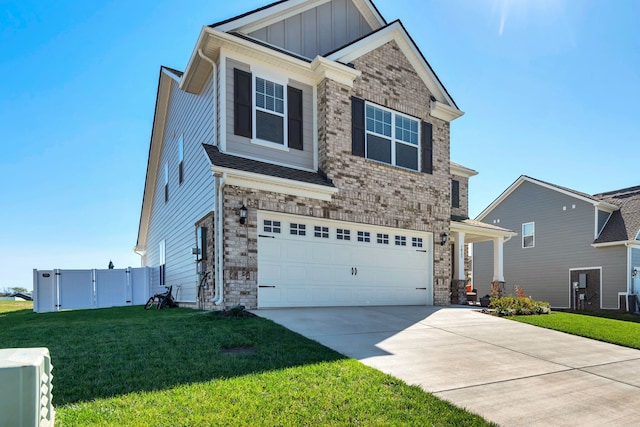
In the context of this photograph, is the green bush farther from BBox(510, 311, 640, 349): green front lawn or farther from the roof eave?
the roof eave

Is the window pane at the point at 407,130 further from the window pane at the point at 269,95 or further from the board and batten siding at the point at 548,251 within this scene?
the board and batten siding at the point at 548,251

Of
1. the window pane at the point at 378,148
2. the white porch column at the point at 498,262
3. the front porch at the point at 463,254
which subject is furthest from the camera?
the white porch column at the point at 498,262

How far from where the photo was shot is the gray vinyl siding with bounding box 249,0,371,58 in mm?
11209

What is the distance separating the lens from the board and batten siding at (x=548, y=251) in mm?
18984

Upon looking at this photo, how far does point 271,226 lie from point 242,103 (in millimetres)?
3082

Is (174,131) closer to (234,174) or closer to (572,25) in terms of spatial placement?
(234,174)

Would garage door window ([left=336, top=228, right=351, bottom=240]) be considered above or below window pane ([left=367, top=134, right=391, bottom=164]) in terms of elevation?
below

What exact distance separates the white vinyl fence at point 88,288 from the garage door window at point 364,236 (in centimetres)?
1152

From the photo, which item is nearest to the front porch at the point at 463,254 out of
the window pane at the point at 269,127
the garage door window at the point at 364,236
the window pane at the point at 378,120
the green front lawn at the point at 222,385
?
the garage door window at the point at 364,236

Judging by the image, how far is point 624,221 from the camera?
18.8m

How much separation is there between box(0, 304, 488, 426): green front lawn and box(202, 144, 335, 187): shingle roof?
404cm

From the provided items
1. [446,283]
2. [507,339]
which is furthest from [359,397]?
[446,283]

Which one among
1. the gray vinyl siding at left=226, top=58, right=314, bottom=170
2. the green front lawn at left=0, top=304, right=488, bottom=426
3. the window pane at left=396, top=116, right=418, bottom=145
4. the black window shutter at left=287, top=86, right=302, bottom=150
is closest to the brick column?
the window pane at left=396, top=116, right=418, bottom=145

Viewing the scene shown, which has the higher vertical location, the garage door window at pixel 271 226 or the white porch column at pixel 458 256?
the garage door window at pixel 271 226
